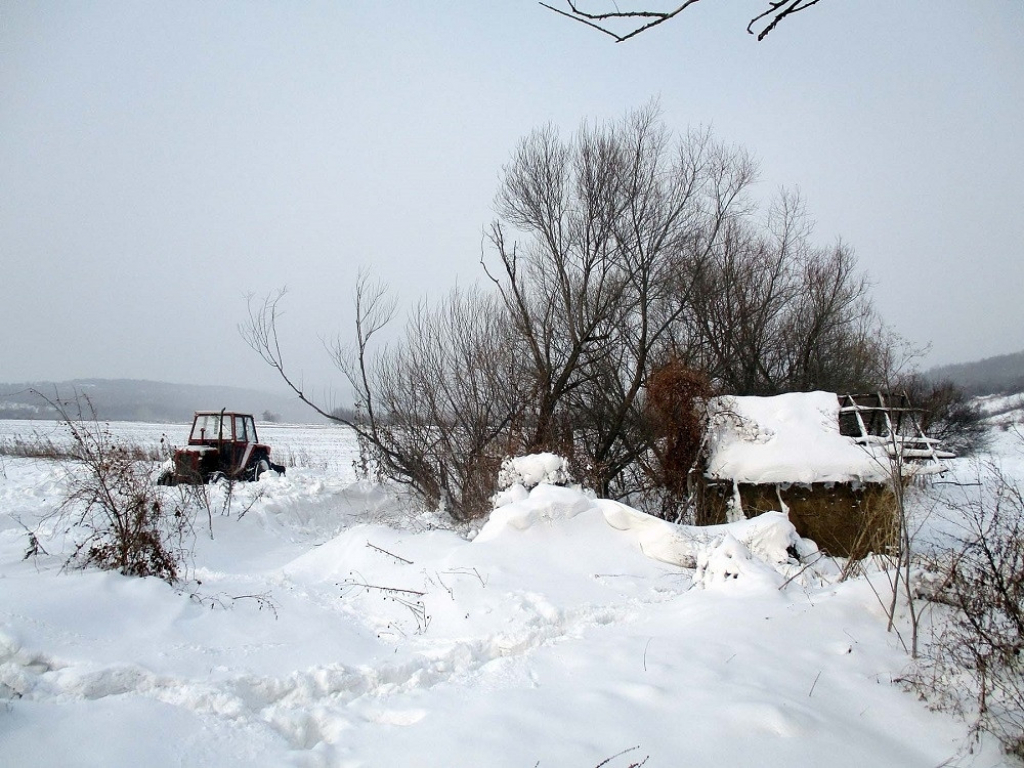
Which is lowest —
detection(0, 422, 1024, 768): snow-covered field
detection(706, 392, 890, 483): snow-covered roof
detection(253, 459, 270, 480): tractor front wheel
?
detection(253, 459, 270, 480): tractor front wheel

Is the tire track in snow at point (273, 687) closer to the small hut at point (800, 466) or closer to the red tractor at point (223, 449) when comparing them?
the small hut at point (800, 466)

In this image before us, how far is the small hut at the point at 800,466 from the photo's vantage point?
10.0 meters

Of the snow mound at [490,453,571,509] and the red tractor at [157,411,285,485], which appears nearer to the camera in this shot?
the snow mound at [490,453,571,509]

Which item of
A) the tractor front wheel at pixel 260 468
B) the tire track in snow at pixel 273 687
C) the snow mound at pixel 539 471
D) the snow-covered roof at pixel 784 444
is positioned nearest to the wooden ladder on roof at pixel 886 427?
the snow-covered roof at pixel 784 444

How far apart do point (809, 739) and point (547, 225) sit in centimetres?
1291

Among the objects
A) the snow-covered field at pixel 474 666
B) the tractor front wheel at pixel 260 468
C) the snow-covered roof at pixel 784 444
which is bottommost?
the tractor front wheel at pixel 260 468

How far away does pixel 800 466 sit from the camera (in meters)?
10.2

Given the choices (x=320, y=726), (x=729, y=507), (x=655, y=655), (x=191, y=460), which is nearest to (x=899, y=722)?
(x=655, y=655)

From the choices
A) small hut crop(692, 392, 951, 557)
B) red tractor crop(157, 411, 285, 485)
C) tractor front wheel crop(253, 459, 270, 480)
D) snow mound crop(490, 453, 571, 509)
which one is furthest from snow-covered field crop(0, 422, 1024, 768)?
tractor front wheel crop(253, 459, 270, 480)

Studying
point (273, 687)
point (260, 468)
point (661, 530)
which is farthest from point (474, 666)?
point (260, 468)

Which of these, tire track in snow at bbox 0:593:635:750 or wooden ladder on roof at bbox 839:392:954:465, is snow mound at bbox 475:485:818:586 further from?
tire track in snow at bbox 0:593:635:750

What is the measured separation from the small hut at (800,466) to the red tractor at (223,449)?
35.4 feet

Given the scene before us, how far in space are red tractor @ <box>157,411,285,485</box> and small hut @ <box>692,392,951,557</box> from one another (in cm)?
1079

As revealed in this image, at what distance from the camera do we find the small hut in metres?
10.0
